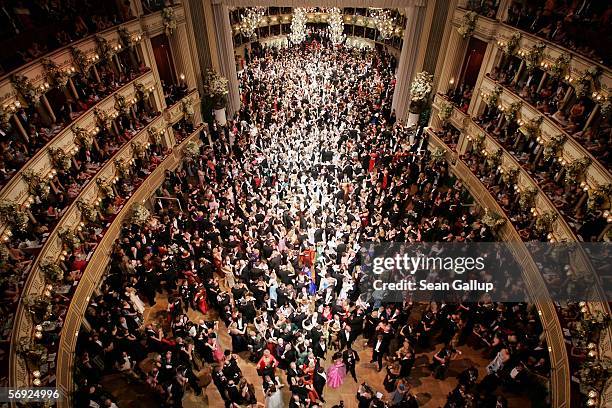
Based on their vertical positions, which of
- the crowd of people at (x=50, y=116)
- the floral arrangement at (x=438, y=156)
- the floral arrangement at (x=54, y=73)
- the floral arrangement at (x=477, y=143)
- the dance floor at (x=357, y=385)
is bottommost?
the dance floor at (x=357, y=385)

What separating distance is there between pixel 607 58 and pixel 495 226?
560 cm

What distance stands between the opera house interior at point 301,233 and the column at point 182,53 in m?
0.16

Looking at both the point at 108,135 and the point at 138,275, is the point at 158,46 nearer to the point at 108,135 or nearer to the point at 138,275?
the point at 108,135

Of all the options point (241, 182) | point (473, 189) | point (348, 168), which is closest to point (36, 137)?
point (241, 182)

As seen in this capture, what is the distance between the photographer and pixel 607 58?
9.73m

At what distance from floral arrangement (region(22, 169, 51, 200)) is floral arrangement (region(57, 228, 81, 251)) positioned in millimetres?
1031

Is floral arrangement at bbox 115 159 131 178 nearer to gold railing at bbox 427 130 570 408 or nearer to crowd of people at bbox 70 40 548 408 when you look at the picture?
crowd of people at bbox 70 40 548 408

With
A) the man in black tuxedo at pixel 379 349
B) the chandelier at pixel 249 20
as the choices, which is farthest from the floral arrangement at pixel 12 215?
the chandelier at pixel 249 20

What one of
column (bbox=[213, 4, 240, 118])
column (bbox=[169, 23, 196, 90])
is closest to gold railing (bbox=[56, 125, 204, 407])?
column (bbox=[169, 23, 196, 90])

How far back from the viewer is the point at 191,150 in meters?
17.5

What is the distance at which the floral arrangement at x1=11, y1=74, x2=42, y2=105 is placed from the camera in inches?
359

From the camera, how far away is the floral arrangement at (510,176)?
42.0ft

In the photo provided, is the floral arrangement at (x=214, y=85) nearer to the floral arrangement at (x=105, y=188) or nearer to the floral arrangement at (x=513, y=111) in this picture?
the floral arrangement at (x=105, y=188)

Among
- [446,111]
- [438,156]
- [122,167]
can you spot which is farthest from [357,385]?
[446,111]
